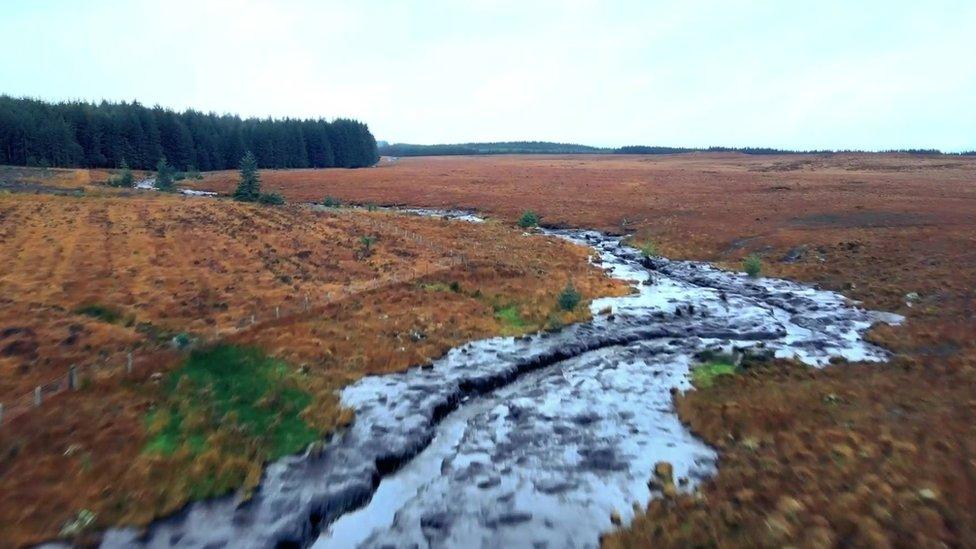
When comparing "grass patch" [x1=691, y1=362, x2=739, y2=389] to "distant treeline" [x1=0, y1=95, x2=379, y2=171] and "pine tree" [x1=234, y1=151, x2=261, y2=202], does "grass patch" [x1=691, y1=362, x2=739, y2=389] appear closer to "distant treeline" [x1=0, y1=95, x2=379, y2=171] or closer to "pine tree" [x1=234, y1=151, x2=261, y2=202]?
"pine tree" [x1=234, y1=151, x2=261, y2=202]

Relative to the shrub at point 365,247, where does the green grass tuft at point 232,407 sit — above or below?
above

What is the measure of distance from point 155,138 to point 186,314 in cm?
11728

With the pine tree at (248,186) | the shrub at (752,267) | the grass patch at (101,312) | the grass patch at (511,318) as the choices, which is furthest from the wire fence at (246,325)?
the pine tree at (248,186)

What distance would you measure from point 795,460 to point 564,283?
23.5 meters

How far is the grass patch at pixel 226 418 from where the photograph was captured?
16.5 meters

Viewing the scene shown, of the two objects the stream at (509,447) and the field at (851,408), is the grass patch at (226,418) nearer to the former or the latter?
the stream at (509,447)

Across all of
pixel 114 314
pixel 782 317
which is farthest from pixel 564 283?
pixel 114 314

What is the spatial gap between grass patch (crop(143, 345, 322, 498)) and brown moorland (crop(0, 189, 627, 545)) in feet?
0.37

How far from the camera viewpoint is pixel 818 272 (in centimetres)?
4228

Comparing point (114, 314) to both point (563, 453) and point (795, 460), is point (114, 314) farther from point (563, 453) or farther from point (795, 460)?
point (795, 460)

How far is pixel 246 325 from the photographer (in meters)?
26.6

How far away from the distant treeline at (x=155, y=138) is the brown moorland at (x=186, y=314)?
2767 inches

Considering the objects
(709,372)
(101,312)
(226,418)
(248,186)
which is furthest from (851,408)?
(248,186)

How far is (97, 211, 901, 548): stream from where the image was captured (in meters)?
14.3
